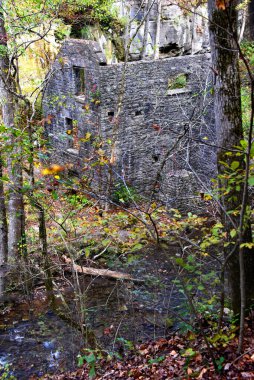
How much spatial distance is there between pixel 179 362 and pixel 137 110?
11620mm

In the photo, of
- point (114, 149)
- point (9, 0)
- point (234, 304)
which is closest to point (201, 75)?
point (114, 149)

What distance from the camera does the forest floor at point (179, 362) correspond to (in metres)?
4.64

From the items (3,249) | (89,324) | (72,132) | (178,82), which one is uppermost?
(178,82)

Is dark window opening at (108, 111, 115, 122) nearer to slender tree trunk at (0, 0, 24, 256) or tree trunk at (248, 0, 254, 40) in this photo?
→ slender tree trunk at (0, 0, 24, 256)

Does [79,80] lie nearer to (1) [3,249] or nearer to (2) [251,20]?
(1) [3,249]

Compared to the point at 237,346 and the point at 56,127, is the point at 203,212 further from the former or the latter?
the point at 237,346

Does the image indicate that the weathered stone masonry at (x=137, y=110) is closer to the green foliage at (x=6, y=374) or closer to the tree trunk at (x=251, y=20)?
the tree trunk at (x=251, y=20)

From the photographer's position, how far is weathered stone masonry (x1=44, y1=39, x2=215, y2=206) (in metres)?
14.6

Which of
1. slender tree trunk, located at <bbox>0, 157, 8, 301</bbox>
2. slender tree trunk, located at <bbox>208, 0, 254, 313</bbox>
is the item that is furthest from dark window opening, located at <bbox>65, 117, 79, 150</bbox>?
slender tree trunk, located at <bbox>208, 0, 254, 313</bbox>

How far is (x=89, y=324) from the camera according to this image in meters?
8.93

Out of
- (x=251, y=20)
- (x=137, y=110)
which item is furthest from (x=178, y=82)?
(x=251, y=20)

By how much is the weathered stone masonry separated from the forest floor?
833 centimetres

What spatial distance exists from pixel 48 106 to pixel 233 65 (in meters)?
13.4

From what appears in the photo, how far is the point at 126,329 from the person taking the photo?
8.75 metres
